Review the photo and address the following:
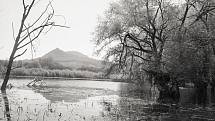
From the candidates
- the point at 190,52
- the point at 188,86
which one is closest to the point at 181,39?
the point at 190,52

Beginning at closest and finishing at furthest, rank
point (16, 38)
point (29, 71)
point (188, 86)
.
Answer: point (16, 38) < point (188, 86) < point (29, 71)

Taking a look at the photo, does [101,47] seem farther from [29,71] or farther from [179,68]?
[29,71]

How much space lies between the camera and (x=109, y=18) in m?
31.4

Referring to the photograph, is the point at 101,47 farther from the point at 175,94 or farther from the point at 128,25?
the point at 175,94

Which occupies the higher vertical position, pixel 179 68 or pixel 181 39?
pixel 181 39

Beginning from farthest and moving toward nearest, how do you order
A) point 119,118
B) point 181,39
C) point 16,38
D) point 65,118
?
1. point 181,39
2. point 16,38
3. point 119,118
4. point 65,118

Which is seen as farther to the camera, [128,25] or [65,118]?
[128,25]

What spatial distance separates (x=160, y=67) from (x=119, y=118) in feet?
40.0

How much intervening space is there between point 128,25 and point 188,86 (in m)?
28.5

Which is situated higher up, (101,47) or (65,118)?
(101,47)

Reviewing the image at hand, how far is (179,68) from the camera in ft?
79.8

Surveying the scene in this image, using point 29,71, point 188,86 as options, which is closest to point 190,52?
point 188,86

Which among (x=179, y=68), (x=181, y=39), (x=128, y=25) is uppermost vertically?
(x=128, y=25)

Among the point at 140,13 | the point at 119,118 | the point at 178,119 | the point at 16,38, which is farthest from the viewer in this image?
the point at 140,13
